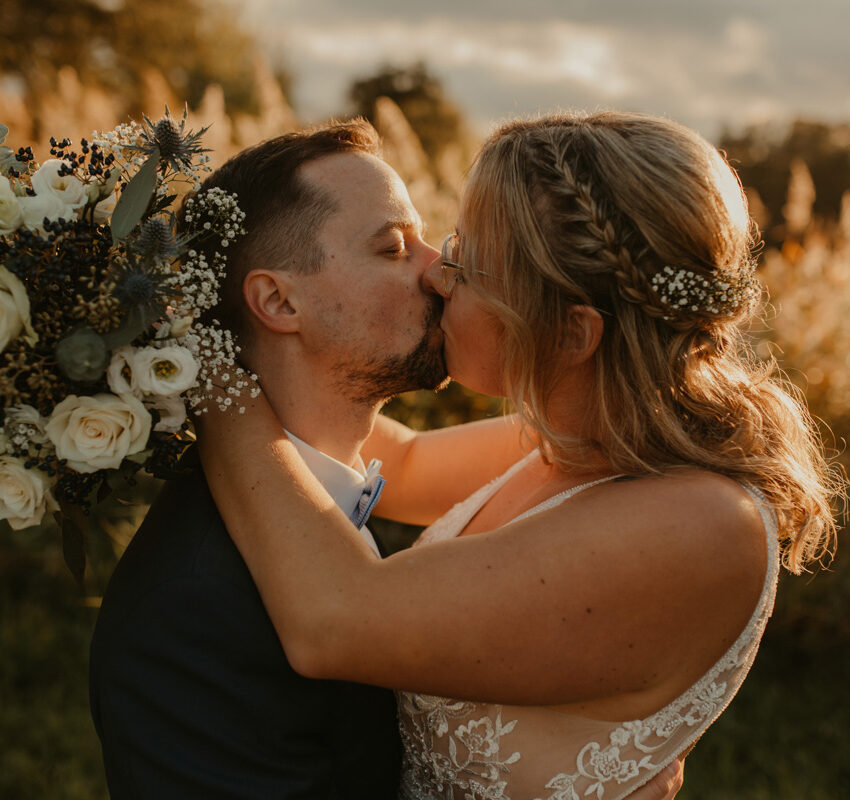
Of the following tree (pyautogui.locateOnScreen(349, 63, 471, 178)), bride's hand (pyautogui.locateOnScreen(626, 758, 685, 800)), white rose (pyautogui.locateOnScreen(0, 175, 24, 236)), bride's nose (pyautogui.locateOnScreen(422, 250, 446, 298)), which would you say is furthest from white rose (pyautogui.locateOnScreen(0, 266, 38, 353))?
tree (pyautogui.locateOnScreen(349, 63, 471, 178))

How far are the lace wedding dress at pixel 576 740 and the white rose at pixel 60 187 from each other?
162 cm

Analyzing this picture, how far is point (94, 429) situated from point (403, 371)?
1.20 metres

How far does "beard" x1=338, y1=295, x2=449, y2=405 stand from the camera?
2.78 meters

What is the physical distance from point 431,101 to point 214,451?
1996 cm

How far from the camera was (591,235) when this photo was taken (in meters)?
2.28

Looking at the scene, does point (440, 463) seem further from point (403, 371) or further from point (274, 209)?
point (274, 209)

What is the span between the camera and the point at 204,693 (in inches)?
81.4

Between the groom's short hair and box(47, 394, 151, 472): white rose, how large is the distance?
0.90m

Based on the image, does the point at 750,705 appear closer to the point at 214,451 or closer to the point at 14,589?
the point at 214,451

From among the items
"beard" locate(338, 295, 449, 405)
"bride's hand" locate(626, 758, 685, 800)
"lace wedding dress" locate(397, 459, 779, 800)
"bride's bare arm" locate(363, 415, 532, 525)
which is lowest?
"bride's hand" locate(626, 758, 685, 800)

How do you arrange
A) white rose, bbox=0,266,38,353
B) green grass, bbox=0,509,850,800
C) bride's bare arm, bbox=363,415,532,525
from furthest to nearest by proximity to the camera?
green grass, bbox=0,509,850,800
bride's bare arm, bbox=363,415,532,525
white rose, bbox=0,266,38,353

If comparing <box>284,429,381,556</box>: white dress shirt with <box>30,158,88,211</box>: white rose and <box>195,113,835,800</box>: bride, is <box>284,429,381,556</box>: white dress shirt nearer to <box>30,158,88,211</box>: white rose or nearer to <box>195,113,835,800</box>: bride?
<box>195,113,835,800</box>: bride

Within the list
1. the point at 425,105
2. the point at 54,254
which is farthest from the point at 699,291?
the point at 425,105

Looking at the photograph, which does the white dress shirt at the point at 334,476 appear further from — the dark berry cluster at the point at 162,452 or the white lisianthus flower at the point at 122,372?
the white lisianthus flower at the point at 122,372
